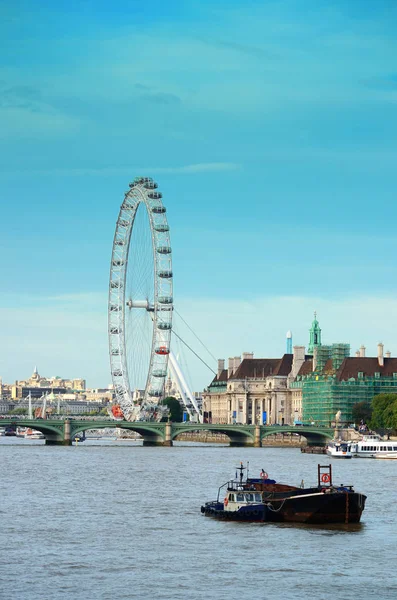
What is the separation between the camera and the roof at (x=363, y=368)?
161625 millimetres

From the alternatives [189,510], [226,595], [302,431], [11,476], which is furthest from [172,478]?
[302,431]

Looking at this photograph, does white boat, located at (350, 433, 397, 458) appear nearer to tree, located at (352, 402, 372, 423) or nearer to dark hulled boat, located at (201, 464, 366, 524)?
tree, located at (352, 402, 372, 423)

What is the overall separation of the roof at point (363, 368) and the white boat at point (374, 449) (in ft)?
149

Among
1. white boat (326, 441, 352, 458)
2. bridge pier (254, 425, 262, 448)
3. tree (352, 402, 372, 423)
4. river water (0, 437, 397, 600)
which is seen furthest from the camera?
tree (352, 402, 372, 423)

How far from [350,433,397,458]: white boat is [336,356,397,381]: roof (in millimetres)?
45406

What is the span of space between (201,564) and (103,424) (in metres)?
80.9

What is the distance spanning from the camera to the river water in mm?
35188

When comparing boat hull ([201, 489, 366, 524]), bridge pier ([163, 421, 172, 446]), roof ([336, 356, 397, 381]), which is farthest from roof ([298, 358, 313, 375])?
boat hull ([201, 489, 366, 524])

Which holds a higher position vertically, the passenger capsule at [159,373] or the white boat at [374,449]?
the passenger capsule at [159,373]

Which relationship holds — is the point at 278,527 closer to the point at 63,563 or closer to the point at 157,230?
the point at 63,563

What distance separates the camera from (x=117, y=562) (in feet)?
129

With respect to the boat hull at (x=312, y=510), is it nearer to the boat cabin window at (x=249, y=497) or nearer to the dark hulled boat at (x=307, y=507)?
the dark hulled boat at (x=307, y=507)

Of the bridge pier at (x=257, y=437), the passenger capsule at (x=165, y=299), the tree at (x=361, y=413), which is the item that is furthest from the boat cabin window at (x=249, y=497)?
the tree at (x=361, y=413)

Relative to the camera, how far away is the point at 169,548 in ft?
139
